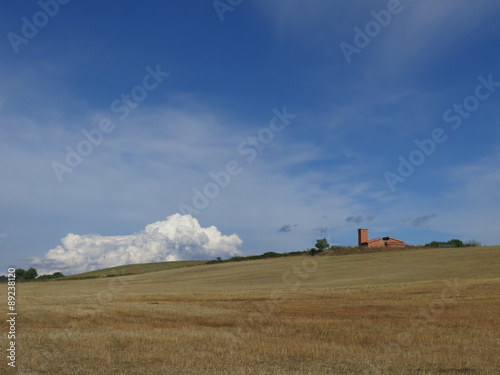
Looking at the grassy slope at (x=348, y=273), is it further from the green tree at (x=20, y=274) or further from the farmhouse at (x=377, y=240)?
the green tree at (x=20, y=274)

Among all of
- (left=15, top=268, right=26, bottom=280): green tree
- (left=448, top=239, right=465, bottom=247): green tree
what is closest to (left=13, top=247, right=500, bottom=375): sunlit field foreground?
(left=448, top=239, right=465, bottom=247): green tree

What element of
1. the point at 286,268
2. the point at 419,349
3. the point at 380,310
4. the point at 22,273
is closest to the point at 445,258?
the point at 286,268

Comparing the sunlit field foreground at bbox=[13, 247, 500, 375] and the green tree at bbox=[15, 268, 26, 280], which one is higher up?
the sunlit field foreground at bbox=[13, 247, 500, 375]

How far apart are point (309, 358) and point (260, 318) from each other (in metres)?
11.4

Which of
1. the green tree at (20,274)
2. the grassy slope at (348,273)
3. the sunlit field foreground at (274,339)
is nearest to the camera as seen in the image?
the sunlit field foreground at (274,339)

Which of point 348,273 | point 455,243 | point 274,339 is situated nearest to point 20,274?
point 348,273

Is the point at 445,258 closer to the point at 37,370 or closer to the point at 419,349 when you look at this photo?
the point at 419,349

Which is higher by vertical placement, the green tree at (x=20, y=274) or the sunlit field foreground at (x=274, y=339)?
the sunlit field foreground at (x=274, y=339)

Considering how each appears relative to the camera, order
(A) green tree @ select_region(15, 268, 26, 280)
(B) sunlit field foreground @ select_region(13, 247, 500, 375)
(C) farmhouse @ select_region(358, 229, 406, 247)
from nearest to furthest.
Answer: (B) sunlit field foreground @ select_region(13, 247, 500, 375) < (A) green tree @ select_region(15, 268, 26, 280) < (C) farmhouse @ select_region(358, 229, 406, 247)

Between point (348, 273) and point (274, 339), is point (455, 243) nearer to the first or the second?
point (348, 273)

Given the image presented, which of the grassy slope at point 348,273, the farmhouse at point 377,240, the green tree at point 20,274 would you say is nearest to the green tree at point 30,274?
the green tree at point 20,274

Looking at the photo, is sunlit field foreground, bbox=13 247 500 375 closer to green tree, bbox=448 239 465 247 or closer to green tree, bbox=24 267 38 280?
green tree, bbox=448 239 465 247

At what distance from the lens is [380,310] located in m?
29.2

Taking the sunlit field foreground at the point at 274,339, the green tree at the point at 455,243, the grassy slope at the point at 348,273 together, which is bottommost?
the grassy slope at the point at 348,273
